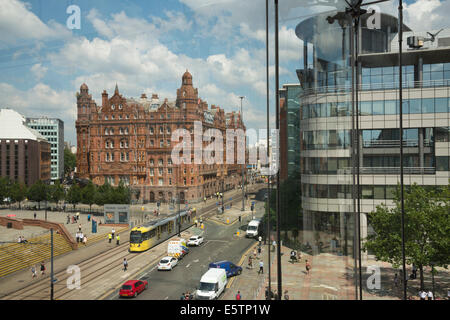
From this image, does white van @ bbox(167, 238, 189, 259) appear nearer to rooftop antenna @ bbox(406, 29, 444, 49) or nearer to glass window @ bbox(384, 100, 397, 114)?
glass window @ bbox(384, 100, 397, 114)

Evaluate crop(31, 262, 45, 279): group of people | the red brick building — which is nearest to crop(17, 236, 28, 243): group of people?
crop(31, 262, 45, 279): group of people

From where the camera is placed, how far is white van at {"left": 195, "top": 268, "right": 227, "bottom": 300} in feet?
28.6

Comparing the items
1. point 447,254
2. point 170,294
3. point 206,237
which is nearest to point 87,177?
point 206,237

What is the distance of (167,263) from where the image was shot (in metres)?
11.2

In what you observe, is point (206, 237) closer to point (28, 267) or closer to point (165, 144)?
point (165, 144)

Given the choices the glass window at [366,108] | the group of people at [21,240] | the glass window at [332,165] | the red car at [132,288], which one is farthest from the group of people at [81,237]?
the glass window at [366,108]

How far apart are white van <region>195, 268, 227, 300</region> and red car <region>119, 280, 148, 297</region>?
6.02 feet

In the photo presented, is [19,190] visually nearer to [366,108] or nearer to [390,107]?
[366,108]

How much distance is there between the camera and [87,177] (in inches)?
558

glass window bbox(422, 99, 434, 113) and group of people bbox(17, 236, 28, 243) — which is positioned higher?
glass window bbox(422, 99, 434, 113)

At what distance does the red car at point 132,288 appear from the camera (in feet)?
29.7

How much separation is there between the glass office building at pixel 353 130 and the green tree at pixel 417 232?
101 centimetres

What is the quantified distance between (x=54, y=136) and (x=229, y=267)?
928 cm
